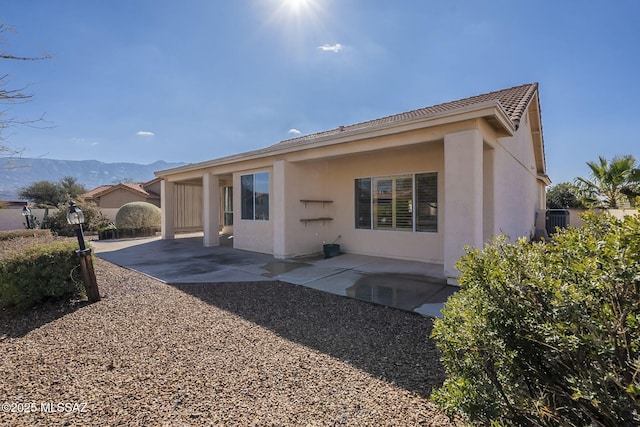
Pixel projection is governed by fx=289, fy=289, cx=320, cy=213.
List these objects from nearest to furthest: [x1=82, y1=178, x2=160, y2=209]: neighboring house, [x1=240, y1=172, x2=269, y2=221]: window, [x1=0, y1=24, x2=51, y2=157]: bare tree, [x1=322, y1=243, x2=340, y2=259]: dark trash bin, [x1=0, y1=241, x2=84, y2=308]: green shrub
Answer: [x1=0, y1=24, x2=51, y2=157]: bare tree → [x1=0, y1=241, x2=84, y2=308]: green shrub → [x1=322, y1=243, x2=340, y2=259]: dark trash bin → [x1=240, y1=172, x2=269, y2=221]: window → [x1=82, y1=178, x2=160, y2=209]: neighboring house

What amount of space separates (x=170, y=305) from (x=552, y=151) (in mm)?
21899

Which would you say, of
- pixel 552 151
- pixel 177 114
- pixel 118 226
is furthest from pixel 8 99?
pixel 552 151

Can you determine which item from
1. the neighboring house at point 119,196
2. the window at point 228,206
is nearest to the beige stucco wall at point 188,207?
the window at point 228,206

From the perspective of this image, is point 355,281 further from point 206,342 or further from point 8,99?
point 8,99

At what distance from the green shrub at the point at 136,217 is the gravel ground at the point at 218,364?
12.2m

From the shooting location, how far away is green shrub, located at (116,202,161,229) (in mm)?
16109

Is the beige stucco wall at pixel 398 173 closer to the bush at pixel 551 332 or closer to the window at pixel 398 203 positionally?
the window at pixel 398 203

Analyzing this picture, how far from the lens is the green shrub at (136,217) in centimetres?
1611

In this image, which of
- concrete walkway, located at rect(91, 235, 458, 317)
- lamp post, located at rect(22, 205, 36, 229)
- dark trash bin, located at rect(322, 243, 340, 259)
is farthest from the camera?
lamp post, located at rect(22, 205, 36, 229)

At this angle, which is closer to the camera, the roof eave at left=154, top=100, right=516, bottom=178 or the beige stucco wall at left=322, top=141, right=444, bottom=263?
the roof eave at left=154, top=100, right=516, bottom=178

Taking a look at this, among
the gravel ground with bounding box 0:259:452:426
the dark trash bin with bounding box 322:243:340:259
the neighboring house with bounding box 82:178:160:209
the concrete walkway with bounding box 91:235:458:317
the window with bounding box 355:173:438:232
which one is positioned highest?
the neighboring house with bounding box 82:178:160:209

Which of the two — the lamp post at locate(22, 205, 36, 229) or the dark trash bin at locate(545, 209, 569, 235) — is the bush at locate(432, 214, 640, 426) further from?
the lamp post at locate(22, 205, 36, 229)

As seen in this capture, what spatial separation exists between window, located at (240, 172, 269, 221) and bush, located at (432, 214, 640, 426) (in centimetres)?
857

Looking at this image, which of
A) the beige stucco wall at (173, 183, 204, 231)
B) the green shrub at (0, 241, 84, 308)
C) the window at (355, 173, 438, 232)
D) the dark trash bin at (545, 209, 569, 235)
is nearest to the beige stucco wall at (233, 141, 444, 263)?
the window at (355, 173, 438, 232)
